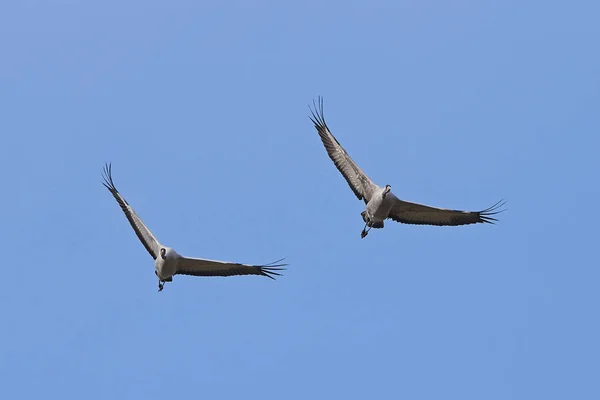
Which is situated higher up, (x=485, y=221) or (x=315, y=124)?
(x=315, y=124)

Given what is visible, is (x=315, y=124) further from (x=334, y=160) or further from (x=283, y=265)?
(x=283, y=265)

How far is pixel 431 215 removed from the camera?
1388 inches

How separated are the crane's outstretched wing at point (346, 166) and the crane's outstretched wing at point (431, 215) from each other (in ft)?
3.43

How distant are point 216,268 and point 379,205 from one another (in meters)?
5.38

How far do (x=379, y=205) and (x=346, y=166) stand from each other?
2.01m

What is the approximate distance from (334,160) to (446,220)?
13.1 feet

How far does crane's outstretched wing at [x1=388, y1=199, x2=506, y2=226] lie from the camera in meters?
34.8

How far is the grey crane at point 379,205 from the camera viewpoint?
1367 inches

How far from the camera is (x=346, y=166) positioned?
1410 inches

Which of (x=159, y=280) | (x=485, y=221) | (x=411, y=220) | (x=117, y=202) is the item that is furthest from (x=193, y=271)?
(x=485, y=221)

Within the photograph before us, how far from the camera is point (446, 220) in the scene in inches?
1391

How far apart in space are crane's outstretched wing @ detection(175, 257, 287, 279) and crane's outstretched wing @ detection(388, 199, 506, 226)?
402 centimetres

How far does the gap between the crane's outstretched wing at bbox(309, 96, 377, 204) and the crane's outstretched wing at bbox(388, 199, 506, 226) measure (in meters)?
1.05

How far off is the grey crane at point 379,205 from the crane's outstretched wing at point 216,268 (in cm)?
333
